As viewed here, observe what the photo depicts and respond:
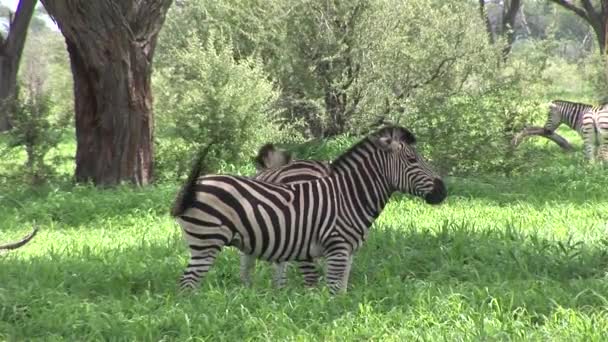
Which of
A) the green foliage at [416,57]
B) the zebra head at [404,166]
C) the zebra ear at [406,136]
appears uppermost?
the green foliage at [416,57]

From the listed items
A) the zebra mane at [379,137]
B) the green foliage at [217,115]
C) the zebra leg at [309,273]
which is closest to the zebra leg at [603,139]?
the green foliage at [217,115]

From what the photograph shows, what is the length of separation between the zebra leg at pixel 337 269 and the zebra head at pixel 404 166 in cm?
81

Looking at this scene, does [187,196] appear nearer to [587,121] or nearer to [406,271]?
[406,271]

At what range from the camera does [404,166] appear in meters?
6.13

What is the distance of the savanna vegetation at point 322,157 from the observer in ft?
16.6

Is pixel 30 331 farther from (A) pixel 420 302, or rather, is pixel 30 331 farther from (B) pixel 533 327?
(B) pixel 533 327

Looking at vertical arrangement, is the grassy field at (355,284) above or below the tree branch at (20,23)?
below

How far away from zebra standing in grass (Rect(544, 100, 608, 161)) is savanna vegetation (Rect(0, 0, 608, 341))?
1.61 feet

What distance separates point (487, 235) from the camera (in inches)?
288

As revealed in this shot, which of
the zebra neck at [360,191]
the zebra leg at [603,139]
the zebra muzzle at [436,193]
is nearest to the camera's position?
the zebra neck at [360,191]

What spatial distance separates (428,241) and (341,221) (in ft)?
5.73

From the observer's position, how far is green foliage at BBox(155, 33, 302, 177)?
42.1 ft

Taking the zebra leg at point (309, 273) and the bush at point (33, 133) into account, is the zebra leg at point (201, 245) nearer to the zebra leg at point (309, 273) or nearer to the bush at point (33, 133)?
the zebra leg at point (309, 273)

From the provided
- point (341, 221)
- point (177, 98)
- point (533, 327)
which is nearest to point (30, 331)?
point (341, 221)
